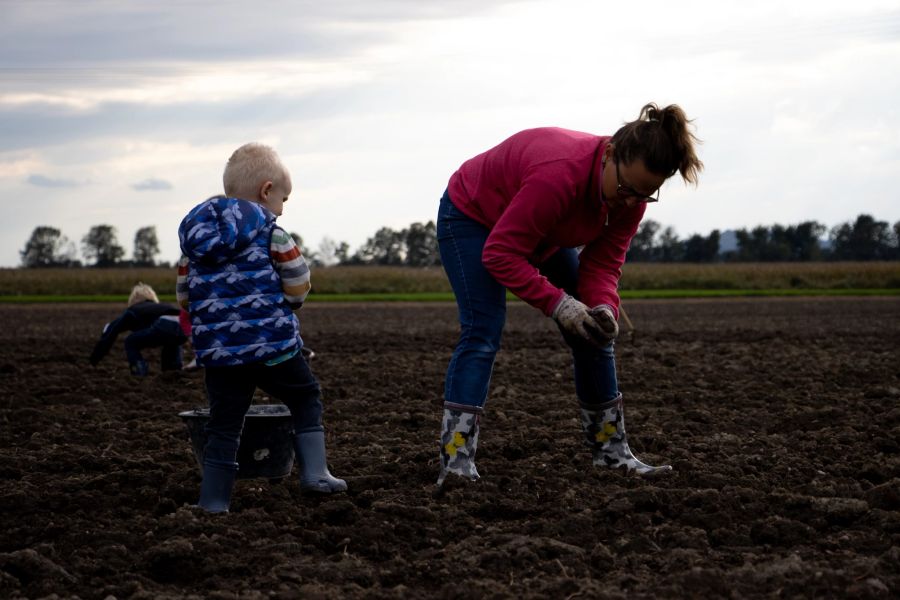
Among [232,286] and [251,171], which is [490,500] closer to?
[232,286]

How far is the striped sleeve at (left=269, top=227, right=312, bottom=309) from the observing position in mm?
4340

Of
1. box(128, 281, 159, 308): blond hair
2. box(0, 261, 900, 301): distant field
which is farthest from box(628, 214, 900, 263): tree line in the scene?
box(128, 281, 159, 308): blond hair

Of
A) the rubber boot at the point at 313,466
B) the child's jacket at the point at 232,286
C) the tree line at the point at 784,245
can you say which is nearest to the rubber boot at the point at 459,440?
the rubber boot at the point at 313,466

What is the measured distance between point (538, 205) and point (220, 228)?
1.25 metres

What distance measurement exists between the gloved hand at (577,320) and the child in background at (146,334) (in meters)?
5.82

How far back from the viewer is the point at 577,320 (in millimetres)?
4504

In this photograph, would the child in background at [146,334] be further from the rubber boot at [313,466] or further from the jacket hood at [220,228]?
the jacket hood at [220,228]

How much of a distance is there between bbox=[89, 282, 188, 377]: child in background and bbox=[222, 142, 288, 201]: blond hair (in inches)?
215

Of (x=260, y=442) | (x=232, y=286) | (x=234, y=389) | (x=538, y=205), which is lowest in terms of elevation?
(x=260, y=442)

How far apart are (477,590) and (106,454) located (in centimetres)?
311

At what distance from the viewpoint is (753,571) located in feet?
11.2

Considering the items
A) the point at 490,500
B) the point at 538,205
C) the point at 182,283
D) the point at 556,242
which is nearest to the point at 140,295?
the point at 182,283

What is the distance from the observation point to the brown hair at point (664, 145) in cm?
421

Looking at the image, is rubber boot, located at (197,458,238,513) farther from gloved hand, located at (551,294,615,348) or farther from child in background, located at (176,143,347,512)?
gloved hand, located at (551,294,615,348)
